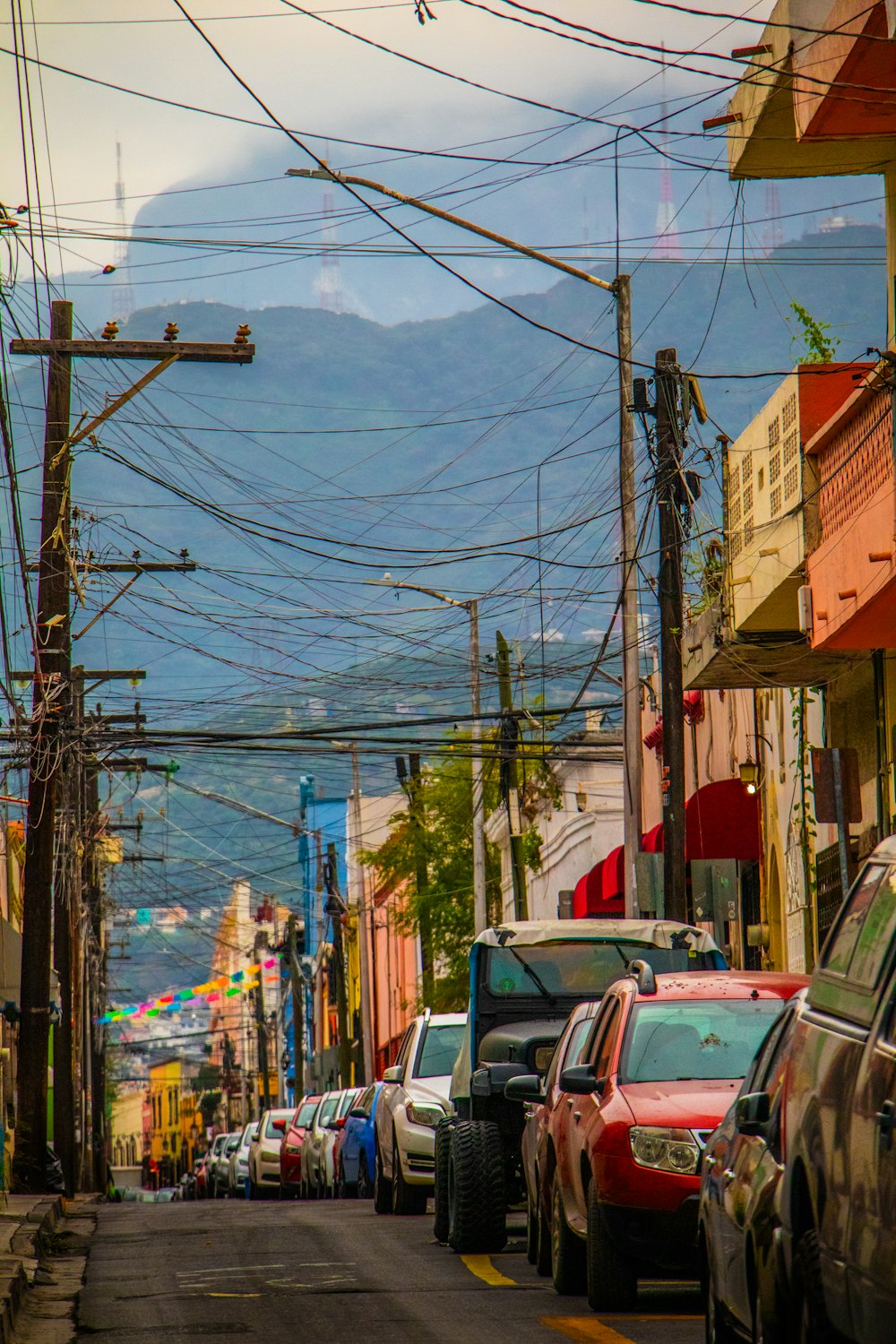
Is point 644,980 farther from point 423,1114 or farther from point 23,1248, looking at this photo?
point 423,1114

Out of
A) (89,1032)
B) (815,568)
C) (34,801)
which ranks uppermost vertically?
(815,568)

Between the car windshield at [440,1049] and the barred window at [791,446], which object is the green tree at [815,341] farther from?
the car windshield at [440,1049]

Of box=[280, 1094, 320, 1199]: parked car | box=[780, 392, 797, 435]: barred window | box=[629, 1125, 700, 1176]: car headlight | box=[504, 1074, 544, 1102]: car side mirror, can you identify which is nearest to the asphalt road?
box=[629, 1125, 700, 1176]: car headlight

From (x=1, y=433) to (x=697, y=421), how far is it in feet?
37.5

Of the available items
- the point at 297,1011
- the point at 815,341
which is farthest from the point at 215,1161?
the point at 815,341

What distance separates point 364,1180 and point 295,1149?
29.5 feet

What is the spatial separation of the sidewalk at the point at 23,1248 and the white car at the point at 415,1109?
333 cm

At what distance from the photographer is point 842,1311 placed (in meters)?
5.91

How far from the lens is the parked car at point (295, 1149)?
36.2 meters

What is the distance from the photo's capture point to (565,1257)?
12133mm

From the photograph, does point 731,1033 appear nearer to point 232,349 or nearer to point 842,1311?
point 842,1311

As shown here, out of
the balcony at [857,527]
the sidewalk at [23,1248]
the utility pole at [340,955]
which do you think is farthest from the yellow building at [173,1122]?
the balcony at [857,527]

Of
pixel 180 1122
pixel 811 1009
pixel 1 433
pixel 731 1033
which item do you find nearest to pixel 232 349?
pixel 1 433

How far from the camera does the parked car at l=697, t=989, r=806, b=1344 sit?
688cm
